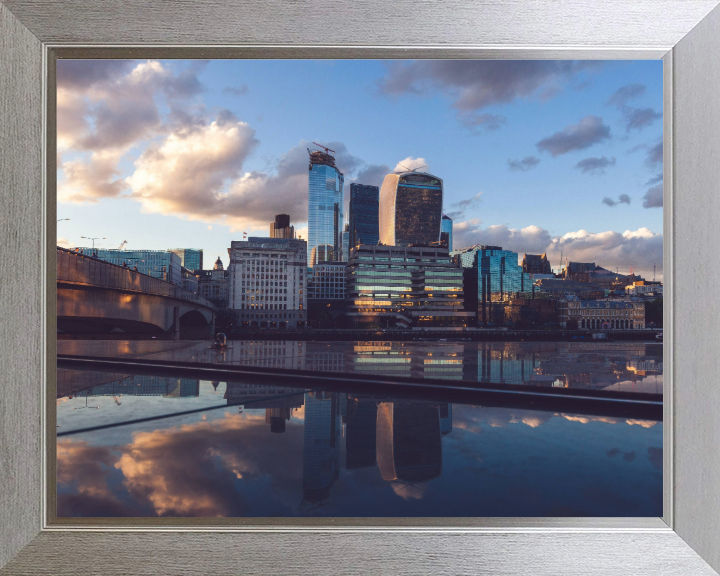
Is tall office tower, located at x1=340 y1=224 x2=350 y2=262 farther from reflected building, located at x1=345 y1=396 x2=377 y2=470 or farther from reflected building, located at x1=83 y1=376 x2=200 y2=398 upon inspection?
reflected building, located at x1=345 y1=396 x2=377 y2=470

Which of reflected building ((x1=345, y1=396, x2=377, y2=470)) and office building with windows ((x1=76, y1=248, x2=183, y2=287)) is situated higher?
office building with windows ((x1=76, y1=248, x2=183, y2=287))

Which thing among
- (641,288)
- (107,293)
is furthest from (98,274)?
(641,288)

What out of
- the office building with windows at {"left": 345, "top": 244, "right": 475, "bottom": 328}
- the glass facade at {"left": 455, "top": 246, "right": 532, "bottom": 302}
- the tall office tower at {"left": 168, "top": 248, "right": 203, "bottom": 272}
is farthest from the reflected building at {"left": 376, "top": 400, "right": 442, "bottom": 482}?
the tall office tower at {"left": 168, "top": 248, "right": 203, "bottom": 272}

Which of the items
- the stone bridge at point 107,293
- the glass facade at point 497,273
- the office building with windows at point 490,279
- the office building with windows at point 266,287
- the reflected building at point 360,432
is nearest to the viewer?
the reflected building at point 360,432

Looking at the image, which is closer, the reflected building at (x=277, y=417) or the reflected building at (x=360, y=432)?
the reflected building at (x=360, y=432)

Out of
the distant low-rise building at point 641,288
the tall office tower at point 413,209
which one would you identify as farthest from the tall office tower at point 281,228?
the distant low-rise building at point 641,288

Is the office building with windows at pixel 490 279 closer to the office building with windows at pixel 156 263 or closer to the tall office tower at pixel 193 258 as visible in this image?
the office building with windows at pixel 156 263

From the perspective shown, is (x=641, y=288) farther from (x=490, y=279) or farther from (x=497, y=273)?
(x=497, y=273)
